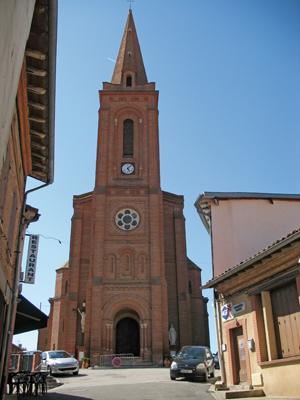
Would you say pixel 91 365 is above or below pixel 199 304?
below

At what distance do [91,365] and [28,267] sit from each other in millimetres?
15851

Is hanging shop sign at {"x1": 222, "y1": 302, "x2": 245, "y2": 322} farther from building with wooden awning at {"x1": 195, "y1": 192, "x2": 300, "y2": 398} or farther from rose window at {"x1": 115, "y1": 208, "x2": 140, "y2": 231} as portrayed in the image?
rose window at {"x1": 115, "y1": 208, "x2": 140, "y2": 231}

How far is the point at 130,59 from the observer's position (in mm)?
41875

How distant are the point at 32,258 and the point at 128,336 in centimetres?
1832

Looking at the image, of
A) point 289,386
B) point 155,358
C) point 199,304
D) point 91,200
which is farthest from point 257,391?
point 91,200

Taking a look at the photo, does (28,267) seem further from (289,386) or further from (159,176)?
(159,176)

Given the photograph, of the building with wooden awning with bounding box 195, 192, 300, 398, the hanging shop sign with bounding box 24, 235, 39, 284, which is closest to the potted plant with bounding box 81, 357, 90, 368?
the building with wooden awning with bounding box 195, 192, 300, 398

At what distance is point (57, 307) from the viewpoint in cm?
3294

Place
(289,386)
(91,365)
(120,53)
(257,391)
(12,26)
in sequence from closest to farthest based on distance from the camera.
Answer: (12,26) < (289,386) < (257,391) < (91,365) < (120,53)

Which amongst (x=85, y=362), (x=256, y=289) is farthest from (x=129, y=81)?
(x=256, y=289)

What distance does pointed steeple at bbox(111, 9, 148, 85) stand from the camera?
40438mm

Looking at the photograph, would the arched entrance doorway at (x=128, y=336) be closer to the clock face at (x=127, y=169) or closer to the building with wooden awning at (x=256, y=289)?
the clock face at (x=127, y=169)

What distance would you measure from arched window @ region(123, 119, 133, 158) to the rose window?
5.55 meters

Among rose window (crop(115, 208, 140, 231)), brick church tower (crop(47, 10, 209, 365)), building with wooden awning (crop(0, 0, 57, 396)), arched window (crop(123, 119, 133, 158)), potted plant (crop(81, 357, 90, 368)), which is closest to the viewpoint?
building with wooden awning (crop(0, 0, 57, 396))
